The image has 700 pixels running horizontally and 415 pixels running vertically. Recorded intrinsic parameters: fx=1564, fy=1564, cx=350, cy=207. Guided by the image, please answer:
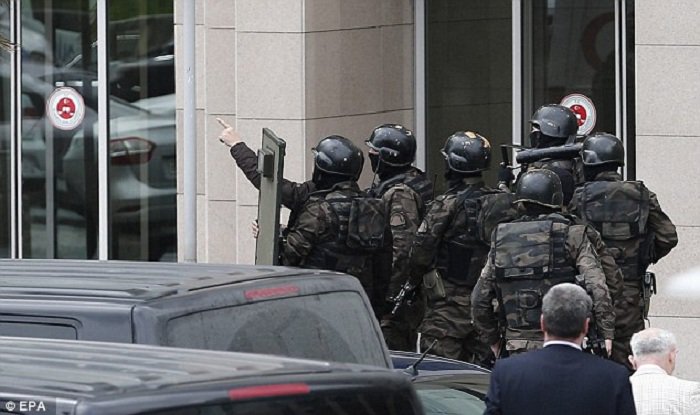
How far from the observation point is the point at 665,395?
638 centimetres

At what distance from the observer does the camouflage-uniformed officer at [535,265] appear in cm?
838

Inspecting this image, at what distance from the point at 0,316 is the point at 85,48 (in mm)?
10320

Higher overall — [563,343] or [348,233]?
[348,233]

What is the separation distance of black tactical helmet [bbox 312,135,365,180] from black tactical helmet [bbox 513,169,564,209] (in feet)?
4.97

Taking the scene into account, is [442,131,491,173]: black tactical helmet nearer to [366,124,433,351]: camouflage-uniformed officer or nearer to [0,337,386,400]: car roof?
[366,124,433,351]: camouflage-uniformed officer

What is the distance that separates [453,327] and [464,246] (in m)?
0.56

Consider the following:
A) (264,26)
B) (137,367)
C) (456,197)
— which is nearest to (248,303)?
(137,367)

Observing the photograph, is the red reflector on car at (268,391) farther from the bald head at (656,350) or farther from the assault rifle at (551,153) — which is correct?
the assault rifle at (551,153)

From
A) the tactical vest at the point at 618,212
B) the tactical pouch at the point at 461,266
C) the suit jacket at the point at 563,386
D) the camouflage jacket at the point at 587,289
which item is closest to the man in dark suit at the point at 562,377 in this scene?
the suit jacket at the point at 563,386

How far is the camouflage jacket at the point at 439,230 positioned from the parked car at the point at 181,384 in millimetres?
5681

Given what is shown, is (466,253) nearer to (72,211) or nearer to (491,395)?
(491,395)

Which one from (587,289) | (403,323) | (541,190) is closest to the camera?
(587,289)

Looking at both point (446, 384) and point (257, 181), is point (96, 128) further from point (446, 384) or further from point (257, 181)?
point (446, 384)

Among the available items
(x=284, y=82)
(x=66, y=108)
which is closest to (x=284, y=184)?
(x=284, y=82)
